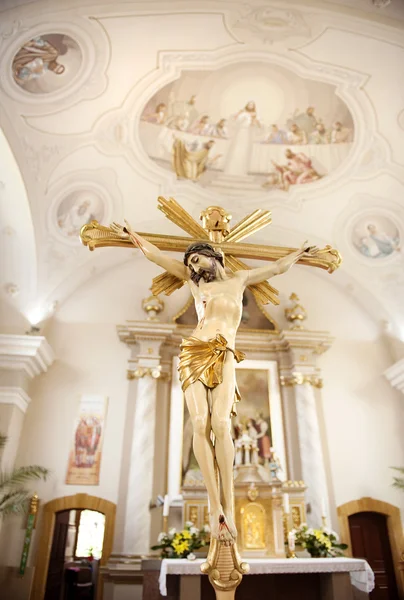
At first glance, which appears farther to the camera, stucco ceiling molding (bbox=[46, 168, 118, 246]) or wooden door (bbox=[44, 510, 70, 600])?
stucco ceiling molding (bbox=[46, 168, 118, 246])

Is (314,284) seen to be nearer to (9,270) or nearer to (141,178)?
(141,178)

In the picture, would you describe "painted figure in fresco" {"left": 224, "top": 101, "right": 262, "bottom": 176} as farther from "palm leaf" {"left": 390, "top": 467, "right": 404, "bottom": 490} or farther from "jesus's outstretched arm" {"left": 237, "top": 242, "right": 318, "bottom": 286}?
"palm leaf" {"left": 390, "top": 467, "right": 404, "bottom": 490}

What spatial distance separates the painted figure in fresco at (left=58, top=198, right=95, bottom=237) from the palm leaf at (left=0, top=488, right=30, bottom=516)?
511 centimetres

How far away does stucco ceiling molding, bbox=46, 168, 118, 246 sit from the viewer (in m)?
9.48

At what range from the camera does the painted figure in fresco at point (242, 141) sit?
9.31m

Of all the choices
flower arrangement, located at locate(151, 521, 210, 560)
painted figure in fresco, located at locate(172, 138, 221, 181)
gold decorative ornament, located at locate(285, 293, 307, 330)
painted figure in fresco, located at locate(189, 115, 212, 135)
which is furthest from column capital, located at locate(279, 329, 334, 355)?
painted figure in fresco, located at locate(189, 115, 212, 135)

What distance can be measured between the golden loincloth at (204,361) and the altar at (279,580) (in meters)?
3.09

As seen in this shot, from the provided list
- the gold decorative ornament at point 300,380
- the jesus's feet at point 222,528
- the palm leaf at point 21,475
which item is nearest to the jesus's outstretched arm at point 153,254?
the jesus's feet at point 222,528

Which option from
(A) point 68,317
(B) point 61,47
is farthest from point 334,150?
(A) point 68,317

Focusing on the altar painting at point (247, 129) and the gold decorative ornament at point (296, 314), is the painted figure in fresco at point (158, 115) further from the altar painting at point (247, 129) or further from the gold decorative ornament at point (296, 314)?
the gold decorative ornament at point (296, 314)

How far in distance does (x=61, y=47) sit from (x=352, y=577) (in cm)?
879

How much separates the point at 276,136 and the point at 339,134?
4.02ft

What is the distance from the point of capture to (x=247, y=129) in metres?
9.52

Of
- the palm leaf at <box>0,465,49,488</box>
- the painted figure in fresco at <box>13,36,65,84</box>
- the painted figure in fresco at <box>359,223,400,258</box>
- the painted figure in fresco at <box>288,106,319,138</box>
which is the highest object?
Answer: the painted figure in fresco at <box>288,106,319,138</box>
